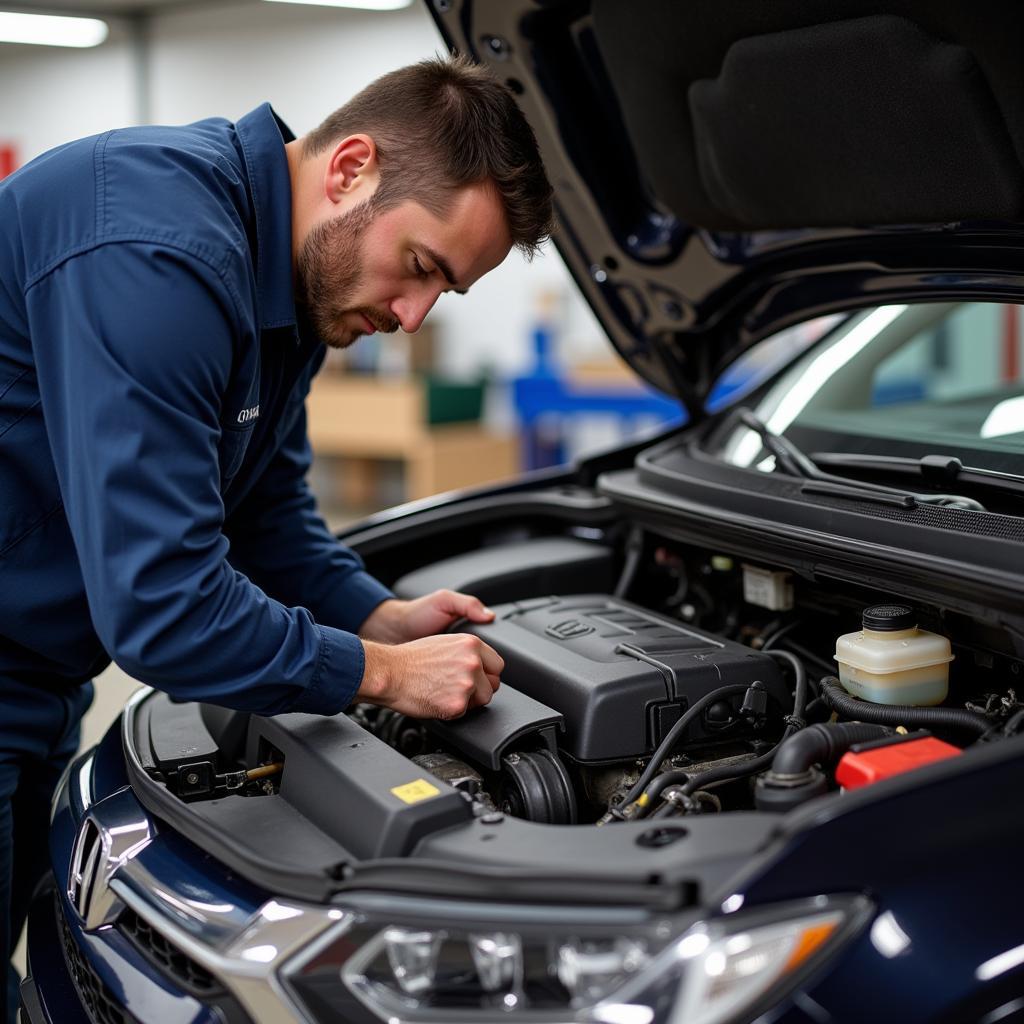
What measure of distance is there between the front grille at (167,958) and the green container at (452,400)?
17.9 ft

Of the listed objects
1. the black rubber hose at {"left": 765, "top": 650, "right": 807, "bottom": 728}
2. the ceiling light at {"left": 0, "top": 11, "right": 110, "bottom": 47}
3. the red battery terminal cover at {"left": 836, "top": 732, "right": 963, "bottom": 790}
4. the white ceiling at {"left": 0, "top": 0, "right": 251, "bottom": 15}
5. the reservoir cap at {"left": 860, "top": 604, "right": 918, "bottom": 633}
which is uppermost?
the white ceiling at {"left": 0, "top": 0, "right": 251, "bottom": 15}

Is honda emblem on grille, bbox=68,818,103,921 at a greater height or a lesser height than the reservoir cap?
lesser

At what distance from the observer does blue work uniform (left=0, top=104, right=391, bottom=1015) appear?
1.27 meters

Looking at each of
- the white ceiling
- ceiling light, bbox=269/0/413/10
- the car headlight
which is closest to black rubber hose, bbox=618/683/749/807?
the car headlight

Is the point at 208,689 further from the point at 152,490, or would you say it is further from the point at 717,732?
the point at 717,732

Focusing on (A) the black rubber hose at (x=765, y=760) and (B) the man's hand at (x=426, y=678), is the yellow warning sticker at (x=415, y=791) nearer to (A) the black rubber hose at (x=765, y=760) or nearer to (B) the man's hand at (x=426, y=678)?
(B) the man's hand at (x=426, y=678)

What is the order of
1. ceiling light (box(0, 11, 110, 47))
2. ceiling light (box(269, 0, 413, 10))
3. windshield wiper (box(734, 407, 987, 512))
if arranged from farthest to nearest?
1. ceiling light (box(0, 11, 110, 47))
2. ceiling light (box(269, 0, 413, 10))
3. windshield wiper (box(734, 407, 987, 512))

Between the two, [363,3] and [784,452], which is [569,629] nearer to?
[784,452]

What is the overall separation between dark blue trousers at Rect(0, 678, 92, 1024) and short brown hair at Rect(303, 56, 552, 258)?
2.83 ft

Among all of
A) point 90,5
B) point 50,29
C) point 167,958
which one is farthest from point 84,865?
point 50,29

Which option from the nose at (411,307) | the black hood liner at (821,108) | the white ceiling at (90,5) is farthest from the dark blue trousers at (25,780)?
the white ceiling at (90,5)

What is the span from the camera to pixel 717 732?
5.12ft

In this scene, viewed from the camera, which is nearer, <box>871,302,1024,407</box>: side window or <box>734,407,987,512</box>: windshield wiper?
<box>734,407,987,512</box>: windshield wiper

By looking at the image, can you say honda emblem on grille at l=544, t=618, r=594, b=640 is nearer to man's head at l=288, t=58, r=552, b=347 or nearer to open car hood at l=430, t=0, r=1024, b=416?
man's head at l=288, t=58, r=552, b=347
